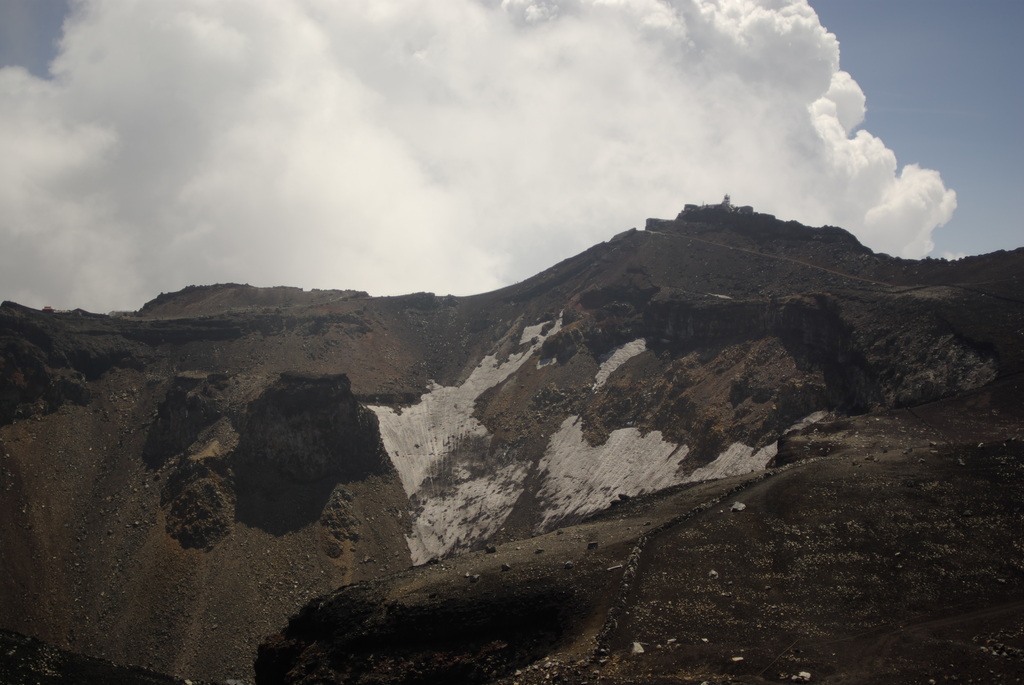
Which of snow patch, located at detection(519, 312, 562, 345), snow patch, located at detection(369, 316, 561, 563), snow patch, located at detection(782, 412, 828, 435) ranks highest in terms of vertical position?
snow patch, located at detection(519, 312, 562, 345)

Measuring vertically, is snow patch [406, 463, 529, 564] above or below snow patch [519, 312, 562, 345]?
below

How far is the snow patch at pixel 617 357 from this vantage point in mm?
105625

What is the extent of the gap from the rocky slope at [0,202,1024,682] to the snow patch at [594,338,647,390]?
0.35 metres

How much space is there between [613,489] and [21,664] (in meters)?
56.4

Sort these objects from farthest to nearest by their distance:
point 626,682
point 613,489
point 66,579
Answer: point 613,489
point 66,579
point 626,682

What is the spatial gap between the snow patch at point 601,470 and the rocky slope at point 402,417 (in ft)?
1.34

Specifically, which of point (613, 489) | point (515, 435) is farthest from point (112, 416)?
point (613, 489)

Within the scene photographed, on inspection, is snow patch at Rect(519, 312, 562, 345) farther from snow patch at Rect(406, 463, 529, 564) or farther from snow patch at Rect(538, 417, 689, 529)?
snow patch at Rect(406, 463, 529, 564)

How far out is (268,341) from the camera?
120438 millimetres

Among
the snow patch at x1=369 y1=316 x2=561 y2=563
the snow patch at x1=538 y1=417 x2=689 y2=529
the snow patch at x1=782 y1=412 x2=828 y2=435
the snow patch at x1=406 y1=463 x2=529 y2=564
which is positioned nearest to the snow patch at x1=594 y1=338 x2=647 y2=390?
the snow patch at x1=538 y1=417 x2=689 y2=529

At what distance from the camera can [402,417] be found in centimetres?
11050

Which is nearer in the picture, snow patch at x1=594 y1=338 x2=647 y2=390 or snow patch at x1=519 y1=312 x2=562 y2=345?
snow patch at x1=594 y1=338 x2=647 y2=390

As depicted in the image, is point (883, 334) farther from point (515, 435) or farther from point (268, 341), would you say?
point (268, 341)

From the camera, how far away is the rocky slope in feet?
234
